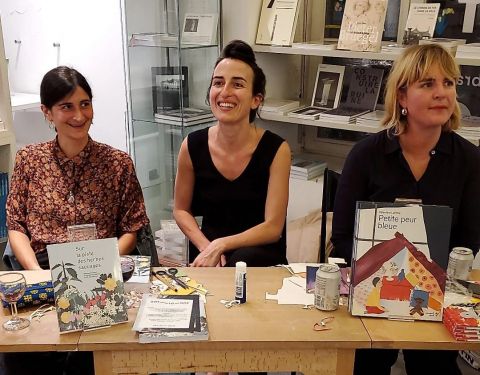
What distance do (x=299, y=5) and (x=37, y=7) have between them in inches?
74.4

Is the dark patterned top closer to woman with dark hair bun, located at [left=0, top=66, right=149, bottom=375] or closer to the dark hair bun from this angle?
woman with dark hair bun, located at [left=0, top=66, right=149, bottom=375]

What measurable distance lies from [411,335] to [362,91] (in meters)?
2.05

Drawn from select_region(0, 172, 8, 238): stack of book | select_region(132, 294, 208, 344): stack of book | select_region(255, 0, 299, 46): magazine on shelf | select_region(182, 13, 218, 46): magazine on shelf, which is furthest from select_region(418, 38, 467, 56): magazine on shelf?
select_region(0, 172, 8, 238): stack of book

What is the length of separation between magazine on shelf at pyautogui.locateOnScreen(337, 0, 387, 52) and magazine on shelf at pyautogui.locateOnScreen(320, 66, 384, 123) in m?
0.37

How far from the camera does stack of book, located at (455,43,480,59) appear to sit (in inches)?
100.0

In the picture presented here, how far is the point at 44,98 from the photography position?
2.06 m

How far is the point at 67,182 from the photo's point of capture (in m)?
2.09

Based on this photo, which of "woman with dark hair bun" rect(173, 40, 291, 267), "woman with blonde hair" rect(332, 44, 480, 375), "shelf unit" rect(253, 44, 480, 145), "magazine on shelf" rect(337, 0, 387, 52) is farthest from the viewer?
"magazine on shelf" rect(337, 0, 387, 52)

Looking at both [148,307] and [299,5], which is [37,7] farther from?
[148,307]

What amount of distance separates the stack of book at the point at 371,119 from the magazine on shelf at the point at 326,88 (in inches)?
10.0

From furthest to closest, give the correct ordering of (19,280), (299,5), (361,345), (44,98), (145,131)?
(145,131)
(299,5)
(44,98)
(19,280)
(361,345)

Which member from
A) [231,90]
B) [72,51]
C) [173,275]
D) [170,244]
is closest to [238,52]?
[231,90]

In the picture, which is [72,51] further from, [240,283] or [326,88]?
[240,283]

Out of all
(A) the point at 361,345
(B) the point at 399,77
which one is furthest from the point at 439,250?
(B) the point at 399,77
